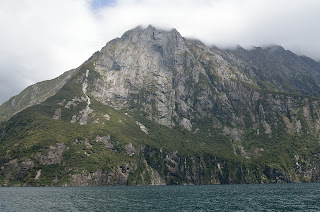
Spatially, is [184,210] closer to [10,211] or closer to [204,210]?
[204,210]

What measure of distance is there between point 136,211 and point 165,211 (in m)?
9.11

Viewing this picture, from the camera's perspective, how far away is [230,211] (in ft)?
292

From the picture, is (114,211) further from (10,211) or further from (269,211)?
(269,211)

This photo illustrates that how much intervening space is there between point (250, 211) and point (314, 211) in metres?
18.5

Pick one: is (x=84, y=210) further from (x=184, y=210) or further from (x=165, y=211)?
(x=184, y=210)

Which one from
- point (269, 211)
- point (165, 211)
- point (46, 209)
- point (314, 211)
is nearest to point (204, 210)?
point (165, 211)

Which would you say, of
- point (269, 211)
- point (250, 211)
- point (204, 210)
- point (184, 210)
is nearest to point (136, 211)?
point (184, 210)

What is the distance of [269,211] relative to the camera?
87.6 metres

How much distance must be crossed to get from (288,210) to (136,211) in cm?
4752

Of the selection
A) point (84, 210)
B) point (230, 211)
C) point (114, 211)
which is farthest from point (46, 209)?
point (230, 211)

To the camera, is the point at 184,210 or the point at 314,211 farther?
the point at 184,210

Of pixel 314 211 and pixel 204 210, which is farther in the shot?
pixel 204 210

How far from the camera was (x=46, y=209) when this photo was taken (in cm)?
9312

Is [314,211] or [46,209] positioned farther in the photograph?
[46,209]
